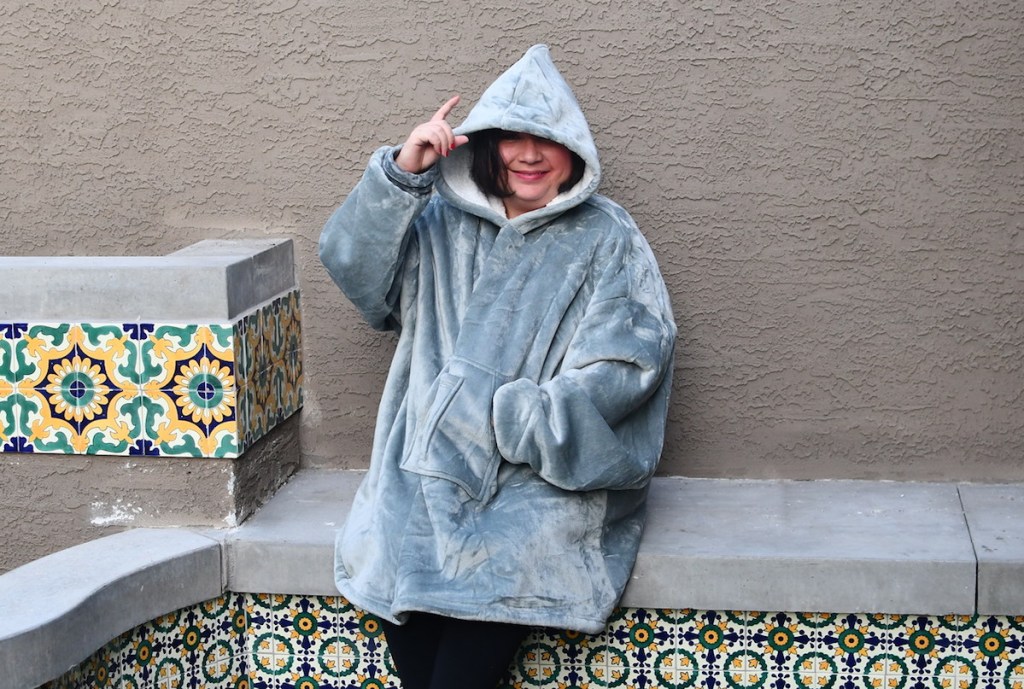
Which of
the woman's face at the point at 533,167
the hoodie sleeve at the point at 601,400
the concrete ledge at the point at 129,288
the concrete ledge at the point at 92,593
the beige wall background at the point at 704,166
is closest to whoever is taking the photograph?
the concrete ledge at the point at 92,593

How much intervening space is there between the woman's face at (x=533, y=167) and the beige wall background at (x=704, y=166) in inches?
13.8

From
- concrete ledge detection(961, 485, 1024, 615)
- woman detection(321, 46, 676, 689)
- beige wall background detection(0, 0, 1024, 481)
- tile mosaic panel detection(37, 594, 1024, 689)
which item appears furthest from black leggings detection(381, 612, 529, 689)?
concrete ledge detection(961, 485, 1024, 615)

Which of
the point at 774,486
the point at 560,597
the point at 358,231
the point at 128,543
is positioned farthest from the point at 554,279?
the point at 128,543

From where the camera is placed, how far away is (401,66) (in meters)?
2.90

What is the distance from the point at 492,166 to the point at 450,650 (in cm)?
82

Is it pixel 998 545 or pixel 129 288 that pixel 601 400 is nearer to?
pixel 998 545

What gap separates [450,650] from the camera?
242 centimetres

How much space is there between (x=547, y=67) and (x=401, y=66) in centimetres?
46

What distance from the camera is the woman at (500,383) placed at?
94.2 inches

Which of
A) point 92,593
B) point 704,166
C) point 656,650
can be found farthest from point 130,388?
point 704,166

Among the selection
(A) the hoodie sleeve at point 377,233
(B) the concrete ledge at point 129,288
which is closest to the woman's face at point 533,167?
(A) the hoodie sleeve at point 377,233

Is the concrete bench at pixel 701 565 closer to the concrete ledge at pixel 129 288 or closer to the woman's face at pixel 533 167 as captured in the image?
the concrete ledge at pixel 129 288

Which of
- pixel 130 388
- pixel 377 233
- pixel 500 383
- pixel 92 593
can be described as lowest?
pixel 92 593

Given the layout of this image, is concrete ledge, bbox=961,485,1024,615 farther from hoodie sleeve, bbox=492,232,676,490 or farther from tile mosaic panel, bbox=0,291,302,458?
tile mosaic panel, bbox=0,291,302,458
